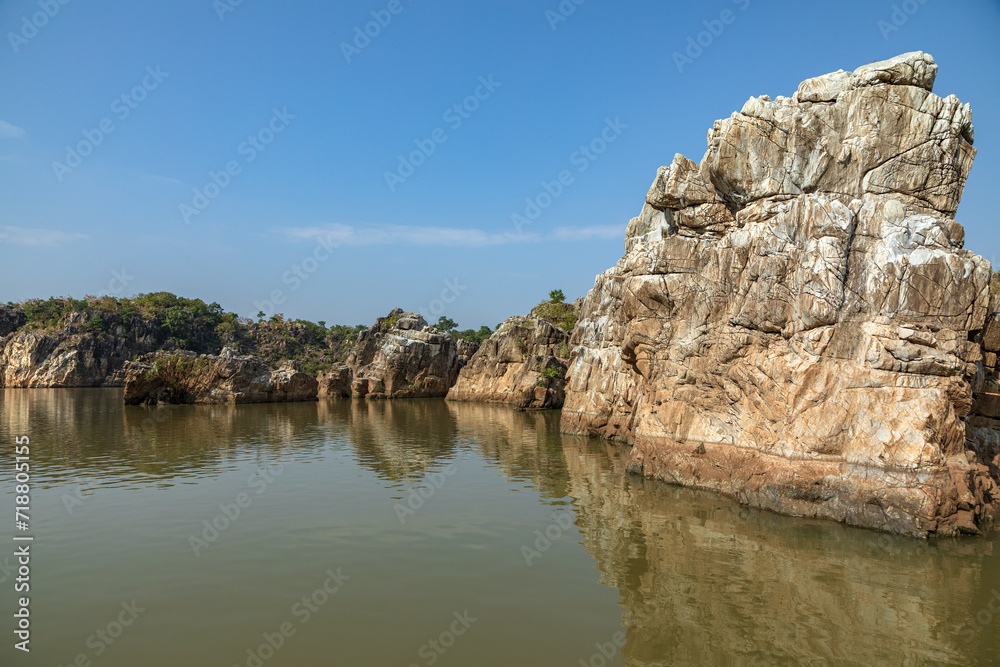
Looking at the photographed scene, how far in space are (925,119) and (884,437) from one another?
965 centimetres

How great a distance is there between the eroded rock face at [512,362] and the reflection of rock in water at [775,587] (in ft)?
131

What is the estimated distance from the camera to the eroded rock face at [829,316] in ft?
46.9

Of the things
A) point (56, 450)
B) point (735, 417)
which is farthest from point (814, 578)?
point (56, 450)

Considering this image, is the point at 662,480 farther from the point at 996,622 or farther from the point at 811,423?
the point at 996,622

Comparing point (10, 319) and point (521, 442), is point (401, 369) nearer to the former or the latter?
point (521, 442)

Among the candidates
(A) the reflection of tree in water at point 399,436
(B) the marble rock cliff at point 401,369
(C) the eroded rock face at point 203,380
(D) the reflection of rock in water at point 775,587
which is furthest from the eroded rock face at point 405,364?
(D) the reflection of rock in water at point 775,587

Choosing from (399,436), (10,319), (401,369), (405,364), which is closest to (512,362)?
(405,364)

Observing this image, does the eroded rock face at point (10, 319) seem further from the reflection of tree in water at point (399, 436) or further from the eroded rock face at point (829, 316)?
the eroded rock face at point (829, 316)

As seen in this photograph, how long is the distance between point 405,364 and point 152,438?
41.0 meters

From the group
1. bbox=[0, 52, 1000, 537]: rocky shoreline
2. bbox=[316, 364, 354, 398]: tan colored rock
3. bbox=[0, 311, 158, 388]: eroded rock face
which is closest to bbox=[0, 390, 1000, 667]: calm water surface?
bbox=[0, 52, 1000, 537]: rocky shoreline

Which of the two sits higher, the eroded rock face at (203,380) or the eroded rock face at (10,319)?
the eroded rock face at (10,319)

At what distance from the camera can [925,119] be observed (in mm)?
16453

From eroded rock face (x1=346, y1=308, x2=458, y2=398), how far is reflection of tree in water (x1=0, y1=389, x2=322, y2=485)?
19.9m

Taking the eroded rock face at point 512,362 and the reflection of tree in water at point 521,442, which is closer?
the reflection of tree in water at point 521,442
